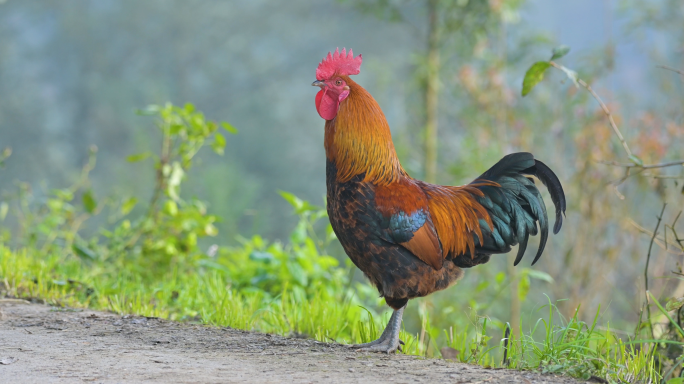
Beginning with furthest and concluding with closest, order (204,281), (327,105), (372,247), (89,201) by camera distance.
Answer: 1. (89,201)
2. (204,281)
3. (327,105)
4. (372,247)

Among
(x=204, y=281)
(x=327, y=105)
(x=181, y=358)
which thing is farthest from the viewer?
(x=204, y=281)

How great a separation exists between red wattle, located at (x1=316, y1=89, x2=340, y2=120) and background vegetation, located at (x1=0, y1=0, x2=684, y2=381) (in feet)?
3.54

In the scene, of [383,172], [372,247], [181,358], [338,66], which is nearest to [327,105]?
[338,66]

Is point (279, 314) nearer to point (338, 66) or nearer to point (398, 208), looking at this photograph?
point (398, 208)

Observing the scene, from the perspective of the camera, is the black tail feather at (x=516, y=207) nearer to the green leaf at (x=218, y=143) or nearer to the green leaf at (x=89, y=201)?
the green leaf at (x=218, y=143)

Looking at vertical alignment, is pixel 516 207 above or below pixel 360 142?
below

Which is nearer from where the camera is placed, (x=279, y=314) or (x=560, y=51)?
(x=560, y=51)

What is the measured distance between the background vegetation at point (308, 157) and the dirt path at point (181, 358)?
1.06 ft

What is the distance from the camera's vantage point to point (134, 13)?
40.2ft

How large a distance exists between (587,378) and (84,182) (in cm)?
411

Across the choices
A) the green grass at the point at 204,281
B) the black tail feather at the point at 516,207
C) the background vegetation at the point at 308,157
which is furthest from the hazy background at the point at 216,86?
the black tail feather at the point at 516,207

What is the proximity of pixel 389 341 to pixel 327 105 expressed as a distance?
1.26m

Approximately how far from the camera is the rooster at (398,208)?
2771 millimetres

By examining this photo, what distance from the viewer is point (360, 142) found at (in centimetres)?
290
